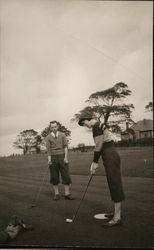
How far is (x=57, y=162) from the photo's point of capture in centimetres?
359

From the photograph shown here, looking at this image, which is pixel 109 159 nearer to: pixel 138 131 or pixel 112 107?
pixel 138 131

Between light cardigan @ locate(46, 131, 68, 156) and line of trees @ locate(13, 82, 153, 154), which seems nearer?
line of trees @ locate(13, 82, 153, 154)

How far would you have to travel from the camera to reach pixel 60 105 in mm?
3395

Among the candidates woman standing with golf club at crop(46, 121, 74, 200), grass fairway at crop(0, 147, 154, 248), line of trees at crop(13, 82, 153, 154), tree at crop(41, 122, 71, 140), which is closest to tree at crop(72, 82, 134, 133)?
line of trees at crop(13, 82, 153, 154)

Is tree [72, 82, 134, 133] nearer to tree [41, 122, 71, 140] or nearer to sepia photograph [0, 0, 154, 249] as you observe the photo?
sepia photograph [0, 0, 154, 249]

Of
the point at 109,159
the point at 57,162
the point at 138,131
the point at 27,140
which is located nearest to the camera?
the point at 138,131

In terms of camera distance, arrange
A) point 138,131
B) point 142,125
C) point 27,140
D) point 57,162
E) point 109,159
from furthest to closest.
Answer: point 57,162
point 27,140
point 109,159
point 142,125
point 138,131

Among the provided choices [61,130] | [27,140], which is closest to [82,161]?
[61,130]

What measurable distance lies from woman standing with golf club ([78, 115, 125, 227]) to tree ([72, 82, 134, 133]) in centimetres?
9

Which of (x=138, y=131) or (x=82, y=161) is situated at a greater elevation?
(x=138, y=131)

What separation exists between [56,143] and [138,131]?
0.96 m

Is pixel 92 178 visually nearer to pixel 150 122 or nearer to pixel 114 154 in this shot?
pixel 114 154

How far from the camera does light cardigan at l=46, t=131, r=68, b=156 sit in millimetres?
3480

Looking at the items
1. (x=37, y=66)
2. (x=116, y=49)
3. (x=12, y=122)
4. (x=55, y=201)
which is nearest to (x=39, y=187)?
(x=55, y=201)
